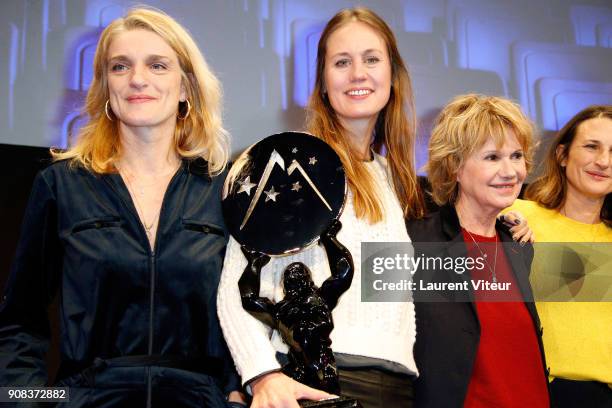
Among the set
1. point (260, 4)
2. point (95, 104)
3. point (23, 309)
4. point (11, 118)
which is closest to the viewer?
point (23, 309)

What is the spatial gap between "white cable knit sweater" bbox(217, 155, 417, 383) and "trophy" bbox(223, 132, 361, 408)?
0.05 metres

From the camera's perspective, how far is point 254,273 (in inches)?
66.5

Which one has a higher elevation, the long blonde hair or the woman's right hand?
the long blonde hair

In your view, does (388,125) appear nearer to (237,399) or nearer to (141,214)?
(141,214)

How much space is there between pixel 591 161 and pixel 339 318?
49.6 inches

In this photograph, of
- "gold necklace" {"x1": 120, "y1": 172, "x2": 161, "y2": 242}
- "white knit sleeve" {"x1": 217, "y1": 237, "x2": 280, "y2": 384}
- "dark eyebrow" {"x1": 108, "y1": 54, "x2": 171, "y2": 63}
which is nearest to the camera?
"white knit sleeve" {"x1": 217, "y1": 237, "x2": 280, "y2": 384}

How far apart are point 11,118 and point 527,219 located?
196cm

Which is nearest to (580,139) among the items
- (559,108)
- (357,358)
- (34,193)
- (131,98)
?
(559,108)

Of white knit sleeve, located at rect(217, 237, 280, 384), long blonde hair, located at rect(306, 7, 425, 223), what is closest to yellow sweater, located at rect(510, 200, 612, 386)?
long blonde hair, located at rect(306, 7, 425, 223)

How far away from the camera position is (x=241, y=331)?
5.47ft

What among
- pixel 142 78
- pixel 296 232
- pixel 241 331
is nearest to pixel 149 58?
pixel 142 78

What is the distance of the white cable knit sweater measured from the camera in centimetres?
165

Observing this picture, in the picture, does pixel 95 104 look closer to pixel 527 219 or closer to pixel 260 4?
pixel 260 4

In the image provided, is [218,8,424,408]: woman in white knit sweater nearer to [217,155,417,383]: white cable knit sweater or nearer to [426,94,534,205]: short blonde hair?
[217,155,417,383]: white cable knit sweater
